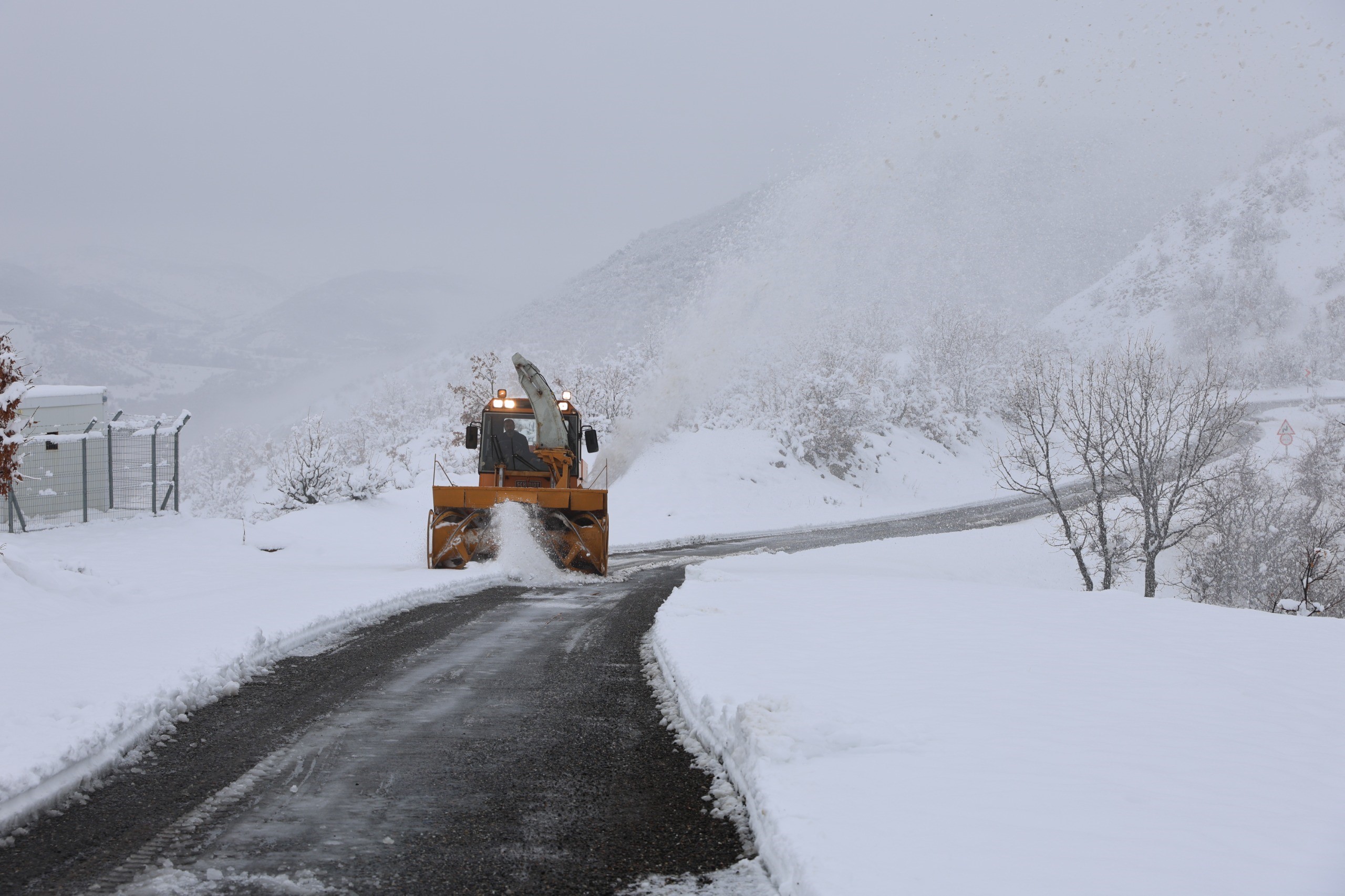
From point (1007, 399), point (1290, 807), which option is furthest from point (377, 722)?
point (1007, 399)

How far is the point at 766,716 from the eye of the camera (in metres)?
5.53

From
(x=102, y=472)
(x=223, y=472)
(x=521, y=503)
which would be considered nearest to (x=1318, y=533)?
(x=521, y=503)

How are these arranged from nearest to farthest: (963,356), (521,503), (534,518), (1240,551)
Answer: (521,503) < (534,518) < (1240,551) < (963,356)

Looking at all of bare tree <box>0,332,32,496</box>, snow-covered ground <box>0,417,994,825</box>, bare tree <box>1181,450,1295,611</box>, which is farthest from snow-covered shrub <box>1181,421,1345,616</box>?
bare tree <box>0,332,32,496</box>

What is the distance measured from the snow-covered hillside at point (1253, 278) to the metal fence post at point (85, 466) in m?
68.4

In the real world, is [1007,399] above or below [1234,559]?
above

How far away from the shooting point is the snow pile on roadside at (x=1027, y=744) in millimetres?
3621

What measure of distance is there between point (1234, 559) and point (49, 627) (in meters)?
24.9

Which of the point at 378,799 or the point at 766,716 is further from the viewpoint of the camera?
the point at 766,716

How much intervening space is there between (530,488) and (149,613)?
6.94 metres

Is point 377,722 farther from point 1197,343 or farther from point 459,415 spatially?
point 1197,343

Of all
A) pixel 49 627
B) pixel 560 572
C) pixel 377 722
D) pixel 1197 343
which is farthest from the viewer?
pixel 1197 343

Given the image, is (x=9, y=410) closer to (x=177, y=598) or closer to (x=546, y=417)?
(x=177, y=598)

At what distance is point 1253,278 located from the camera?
3056 inches
